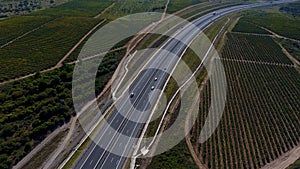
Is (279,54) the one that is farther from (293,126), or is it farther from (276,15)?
(276,15)

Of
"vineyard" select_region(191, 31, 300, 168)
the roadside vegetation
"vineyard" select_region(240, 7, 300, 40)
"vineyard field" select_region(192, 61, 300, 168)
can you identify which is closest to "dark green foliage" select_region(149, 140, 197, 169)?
"vineyard" select_region(191, 31, 300, 168)

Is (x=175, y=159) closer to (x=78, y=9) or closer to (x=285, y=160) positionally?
(x=285, y=160)

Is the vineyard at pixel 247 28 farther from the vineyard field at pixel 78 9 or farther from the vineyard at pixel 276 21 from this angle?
the vineyard field at pixel 78 9

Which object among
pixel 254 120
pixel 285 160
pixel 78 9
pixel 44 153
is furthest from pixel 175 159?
pixel 78 9

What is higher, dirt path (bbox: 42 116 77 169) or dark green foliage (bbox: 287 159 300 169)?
dirt path (bbox: 42 116 77 169)

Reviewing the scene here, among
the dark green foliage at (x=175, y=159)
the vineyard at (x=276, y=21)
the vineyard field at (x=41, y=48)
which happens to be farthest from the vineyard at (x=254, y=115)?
the vineyard field at (x=41, y=48)

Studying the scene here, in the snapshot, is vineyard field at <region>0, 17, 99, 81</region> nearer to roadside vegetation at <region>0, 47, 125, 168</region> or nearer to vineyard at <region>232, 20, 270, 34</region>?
roadside vegetation at <region>0, 47, 125, 168</region>

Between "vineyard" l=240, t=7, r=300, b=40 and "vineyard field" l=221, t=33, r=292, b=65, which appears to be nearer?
"vineyard field" l=221, t=33, r=292, b=65
